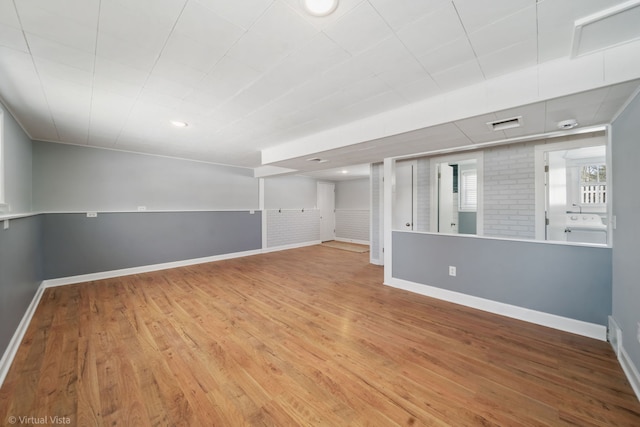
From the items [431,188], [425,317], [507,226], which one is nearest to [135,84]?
[425,317]

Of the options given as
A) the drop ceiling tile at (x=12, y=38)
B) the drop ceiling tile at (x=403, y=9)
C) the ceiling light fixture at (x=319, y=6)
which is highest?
the drop ceiling tile at (x=403, y=9)

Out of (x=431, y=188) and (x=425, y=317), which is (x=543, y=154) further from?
(x=425, y=317)

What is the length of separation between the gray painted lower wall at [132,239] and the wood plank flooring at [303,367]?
1157mm

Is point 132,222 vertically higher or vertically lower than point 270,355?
higher

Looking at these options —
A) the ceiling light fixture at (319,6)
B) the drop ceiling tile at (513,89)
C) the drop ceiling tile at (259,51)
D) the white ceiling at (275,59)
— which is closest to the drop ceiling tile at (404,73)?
the white ceiling at (275,59)

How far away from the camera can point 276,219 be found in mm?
7250

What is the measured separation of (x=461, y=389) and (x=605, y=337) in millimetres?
1869

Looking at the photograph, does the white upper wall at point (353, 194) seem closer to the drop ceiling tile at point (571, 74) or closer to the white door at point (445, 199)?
the white door at point (445, 199)

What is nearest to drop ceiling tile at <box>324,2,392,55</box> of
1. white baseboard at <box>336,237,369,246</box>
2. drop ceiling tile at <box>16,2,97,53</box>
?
drop ceiling tile at <box>16,2,97,53</box>

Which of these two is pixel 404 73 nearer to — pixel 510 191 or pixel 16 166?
pixel 510 191

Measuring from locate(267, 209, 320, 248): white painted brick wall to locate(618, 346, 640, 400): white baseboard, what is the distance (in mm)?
6469

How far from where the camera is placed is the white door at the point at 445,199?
4.43 m

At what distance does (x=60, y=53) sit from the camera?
1771mm

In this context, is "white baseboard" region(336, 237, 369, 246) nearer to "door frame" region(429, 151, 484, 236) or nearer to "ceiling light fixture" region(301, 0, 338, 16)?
"door frame" region(429, 151, 484, 236)
